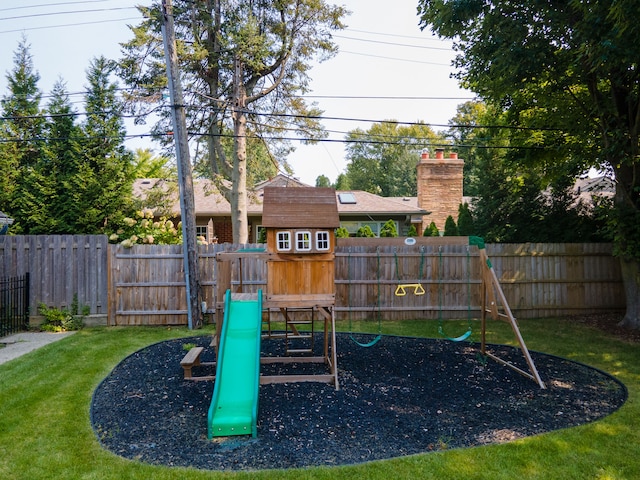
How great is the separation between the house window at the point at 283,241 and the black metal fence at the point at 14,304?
6526 mm

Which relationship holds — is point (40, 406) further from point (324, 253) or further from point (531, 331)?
point (531, 331)

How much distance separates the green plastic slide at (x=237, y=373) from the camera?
4.39 m

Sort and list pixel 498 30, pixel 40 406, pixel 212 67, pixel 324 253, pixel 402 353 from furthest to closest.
Answer: pixel 212 67 < pixel 498 30 < pixel 402 353 < pixel 324 253 < pixel 40 406

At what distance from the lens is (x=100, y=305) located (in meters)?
9.70

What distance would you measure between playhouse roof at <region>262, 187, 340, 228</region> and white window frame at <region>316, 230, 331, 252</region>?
5.6 inches

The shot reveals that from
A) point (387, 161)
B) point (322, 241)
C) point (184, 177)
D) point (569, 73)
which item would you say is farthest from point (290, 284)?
point (387, 161)

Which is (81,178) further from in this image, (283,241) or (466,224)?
(466,224)

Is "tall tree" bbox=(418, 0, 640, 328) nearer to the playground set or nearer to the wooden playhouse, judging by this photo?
the playground set

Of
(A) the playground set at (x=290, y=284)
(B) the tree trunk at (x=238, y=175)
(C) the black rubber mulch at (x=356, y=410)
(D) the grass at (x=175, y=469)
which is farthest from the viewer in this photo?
(B) the tree trunk at (x=238, y=175)

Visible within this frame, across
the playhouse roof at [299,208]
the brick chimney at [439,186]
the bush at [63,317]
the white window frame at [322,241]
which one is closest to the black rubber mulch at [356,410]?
the white window frame at [322,241]

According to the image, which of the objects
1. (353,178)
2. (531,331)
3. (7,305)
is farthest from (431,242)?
(353,178)

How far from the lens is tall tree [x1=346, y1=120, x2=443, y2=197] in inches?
1607

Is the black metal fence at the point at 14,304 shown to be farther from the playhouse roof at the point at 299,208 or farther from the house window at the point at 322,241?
the house window at the point at 322,241

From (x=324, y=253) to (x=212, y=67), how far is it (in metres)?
11.3
